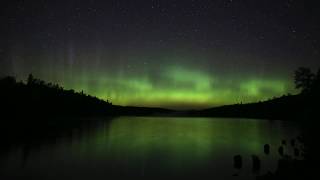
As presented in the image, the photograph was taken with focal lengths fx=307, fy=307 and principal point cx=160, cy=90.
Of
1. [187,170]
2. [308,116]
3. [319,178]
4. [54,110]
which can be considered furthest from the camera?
[54,110]

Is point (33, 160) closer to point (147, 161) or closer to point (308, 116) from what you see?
point (147, 161)

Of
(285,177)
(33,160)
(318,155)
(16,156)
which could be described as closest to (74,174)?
(33,160)

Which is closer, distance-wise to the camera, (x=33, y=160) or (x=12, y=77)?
(x=33, y=160)

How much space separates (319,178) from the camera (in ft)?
64.3

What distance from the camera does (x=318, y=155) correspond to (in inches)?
880

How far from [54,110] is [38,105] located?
94.9ft

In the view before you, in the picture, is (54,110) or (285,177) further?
(54,110)

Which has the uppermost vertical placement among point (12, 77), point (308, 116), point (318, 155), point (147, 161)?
point (12, 77)

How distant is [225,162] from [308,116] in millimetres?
21066

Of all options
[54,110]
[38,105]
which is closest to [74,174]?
[38,105]

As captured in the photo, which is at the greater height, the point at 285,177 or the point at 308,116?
the point at 308,116

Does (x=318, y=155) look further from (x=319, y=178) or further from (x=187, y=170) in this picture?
(x=187, y=170)

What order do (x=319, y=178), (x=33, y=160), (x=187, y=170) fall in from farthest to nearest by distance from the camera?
(x=33, y=160)
(x=187, y=170)
(x=319, y=178)

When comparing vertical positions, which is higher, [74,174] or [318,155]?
[318,155]
